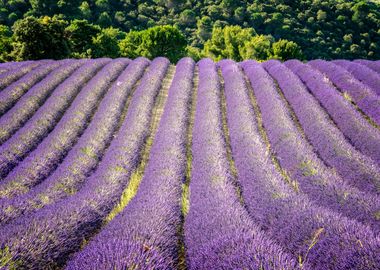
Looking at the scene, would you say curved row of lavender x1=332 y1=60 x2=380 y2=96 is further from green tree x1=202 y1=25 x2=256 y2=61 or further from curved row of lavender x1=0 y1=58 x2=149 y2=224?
green tree x1=202 y1=25 x2=256 y2=61

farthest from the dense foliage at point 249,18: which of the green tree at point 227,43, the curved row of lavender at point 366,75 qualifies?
the curved row of lavender at point 366,75

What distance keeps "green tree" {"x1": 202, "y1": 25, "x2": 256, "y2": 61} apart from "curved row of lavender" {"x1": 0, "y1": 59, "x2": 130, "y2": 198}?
1153 inches

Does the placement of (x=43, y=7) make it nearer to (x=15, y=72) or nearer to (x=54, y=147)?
(x=15, y=72)

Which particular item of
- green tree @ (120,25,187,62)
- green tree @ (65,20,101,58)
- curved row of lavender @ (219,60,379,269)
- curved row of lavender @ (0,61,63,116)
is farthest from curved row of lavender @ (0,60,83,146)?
green tree @ (120,25,187,62)

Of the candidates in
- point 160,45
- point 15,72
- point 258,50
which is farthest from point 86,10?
point 15,72

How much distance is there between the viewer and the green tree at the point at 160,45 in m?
35.6

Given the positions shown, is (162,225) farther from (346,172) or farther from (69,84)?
(69,84)

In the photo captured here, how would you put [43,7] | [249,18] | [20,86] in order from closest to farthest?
[20,86], [43,7], [249,18]

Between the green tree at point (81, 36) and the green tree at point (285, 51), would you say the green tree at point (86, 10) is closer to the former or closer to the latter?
the green tree at point (81, 36)

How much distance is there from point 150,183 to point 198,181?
3.70ft

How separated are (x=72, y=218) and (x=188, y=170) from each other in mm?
3780

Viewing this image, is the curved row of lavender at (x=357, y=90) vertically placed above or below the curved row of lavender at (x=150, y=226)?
below

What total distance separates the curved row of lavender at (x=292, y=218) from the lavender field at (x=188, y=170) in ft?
0.08

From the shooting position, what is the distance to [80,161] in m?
7.78
